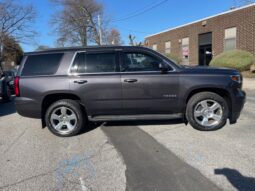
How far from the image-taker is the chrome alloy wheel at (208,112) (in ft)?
18.4

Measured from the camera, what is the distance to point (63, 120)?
5746 millimetres

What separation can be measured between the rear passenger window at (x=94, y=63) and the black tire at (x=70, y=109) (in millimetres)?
707

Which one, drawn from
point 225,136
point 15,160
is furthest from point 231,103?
point 15,160

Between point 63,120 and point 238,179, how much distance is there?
369cm

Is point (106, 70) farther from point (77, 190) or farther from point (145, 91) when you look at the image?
point (77, 190)

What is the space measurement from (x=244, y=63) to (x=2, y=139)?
1631cm

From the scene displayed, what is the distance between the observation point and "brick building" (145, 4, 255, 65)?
770 inches

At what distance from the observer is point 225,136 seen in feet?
17.1

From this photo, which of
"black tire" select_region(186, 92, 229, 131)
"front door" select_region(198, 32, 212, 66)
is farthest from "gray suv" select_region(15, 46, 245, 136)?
"front door" select_region(198, 32, 212, 66)

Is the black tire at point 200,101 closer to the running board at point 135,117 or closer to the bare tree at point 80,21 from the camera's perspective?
the running board at point 135,117

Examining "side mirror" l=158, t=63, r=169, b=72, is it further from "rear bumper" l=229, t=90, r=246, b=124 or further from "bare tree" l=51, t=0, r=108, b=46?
"bare tree" l=51, t=0, r=108, b=46

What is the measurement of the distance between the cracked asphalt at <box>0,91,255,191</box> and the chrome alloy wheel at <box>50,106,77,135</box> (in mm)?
230

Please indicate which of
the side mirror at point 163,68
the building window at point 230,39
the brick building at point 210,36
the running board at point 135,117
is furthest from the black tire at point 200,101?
the building window at point 230,39

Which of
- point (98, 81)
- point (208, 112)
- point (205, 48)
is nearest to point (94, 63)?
point (98, 81)
